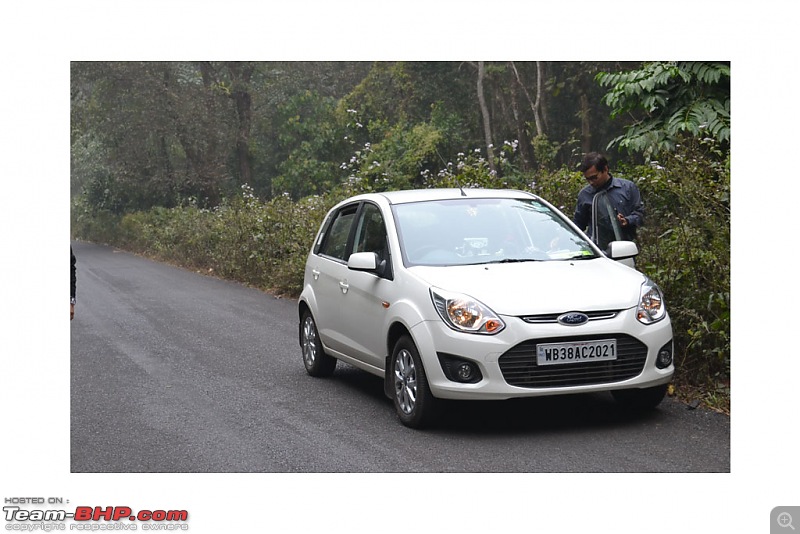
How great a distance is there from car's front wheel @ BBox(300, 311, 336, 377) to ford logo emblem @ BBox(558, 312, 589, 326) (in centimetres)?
335

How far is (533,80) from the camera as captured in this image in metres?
35.5

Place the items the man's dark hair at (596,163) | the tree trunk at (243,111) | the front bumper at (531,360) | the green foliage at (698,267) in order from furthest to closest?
the tree trunk at (243,111)
the man's dark hair at (596,163)
the green foliage at (698,267)
the front bumper at (531,360)

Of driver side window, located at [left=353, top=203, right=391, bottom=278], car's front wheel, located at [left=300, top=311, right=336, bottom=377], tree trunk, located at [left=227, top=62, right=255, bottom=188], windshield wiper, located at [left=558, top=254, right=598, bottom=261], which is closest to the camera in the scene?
windshield wiper, located at [left=558, top=254, right=598, bottom=261]

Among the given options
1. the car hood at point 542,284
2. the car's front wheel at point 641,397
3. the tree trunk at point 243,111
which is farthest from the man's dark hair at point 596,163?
the tree trunk at point 243,111

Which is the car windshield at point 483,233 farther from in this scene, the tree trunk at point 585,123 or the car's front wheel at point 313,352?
the tree trunk at point 585,123

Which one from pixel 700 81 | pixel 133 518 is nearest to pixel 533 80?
pixel 700 81

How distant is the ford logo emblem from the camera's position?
279 inches

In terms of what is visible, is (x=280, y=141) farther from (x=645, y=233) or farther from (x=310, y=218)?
(x=645, y=233)

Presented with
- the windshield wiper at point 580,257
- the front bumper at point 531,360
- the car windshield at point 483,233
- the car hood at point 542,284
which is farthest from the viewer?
the windshield wiper at point 580,257

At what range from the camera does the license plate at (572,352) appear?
7.05 meters

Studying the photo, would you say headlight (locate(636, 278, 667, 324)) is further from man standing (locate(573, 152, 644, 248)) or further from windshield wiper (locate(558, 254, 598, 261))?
man standing (locate(573, 152, 644, 248))

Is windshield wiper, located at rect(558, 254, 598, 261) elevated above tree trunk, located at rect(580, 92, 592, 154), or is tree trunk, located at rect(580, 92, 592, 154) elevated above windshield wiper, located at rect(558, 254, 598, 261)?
tree trunk, located at rect(580, 92, 592, 154)
